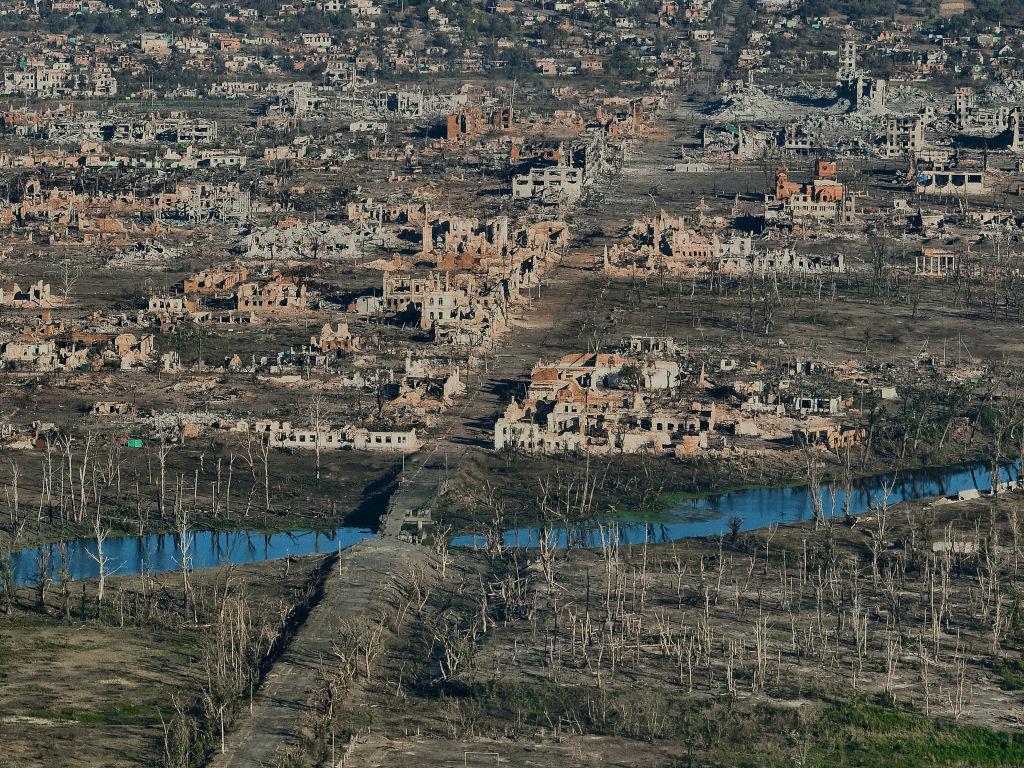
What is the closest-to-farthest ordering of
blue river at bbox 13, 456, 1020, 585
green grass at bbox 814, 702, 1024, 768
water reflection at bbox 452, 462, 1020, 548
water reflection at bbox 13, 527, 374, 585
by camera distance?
1. green grass at bbox 814, 702, 1024, 768
2. water reflection at bbox 13, 527, 374, 585
3. blue river at bbox 13, 456, 1020, 585
4. water reflection at bbox 452, 462, 1020, 548

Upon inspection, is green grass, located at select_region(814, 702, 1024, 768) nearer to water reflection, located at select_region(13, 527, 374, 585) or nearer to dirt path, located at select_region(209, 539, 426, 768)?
dirt path, located at select_region(209, 539, 426, 768)

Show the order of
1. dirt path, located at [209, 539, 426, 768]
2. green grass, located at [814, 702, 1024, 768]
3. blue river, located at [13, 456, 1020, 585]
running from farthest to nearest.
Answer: blue river, located at [13, 456, 1020, 585]
green grass, located at [814, 702, 1024, 768]
dirt path, located at [209, 539, 426, 768]

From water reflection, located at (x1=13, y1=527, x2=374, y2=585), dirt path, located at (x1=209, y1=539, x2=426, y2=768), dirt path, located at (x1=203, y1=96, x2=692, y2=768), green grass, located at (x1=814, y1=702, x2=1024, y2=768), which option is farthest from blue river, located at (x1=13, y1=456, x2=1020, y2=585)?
green grass, located at (x1=814, y1=702, x2=1024, y2=768)

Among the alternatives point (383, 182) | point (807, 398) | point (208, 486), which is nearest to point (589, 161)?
point (383, 182)

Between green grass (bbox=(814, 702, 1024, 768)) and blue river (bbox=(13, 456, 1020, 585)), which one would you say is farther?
blue river (bbox=(13, 456, 1020, 585))

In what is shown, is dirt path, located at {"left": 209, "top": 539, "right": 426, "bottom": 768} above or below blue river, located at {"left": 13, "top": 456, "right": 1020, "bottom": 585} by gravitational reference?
above

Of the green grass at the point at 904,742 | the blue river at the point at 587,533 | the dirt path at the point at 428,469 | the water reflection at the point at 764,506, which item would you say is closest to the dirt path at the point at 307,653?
the dirt path at the point at 428,469

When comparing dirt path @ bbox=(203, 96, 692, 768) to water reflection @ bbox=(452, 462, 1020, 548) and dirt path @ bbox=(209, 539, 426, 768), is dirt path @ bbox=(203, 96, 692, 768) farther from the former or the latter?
water reflection @ bbox=(452, 462, 1020, 548)

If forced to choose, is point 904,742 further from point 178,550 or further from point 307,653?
point 178,550

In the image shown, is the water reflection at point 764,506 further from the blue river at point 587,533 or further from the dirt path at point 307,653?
the dirt path at point 307,653

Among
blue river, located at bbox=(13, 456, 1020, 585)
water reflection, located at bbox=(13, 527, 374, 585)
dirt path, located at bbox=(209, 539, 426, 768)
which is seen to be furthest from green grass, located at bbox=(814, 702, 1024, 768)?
water reflection, located at bbox=(13, 527, 374, 585)

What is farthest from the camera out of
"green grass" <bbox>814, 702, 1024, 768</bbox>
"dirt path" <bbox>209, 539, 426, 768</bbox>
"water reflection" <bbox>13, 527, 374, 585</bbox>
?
"water reflection" <bbox>13, 527, 374, 585</bbox>
